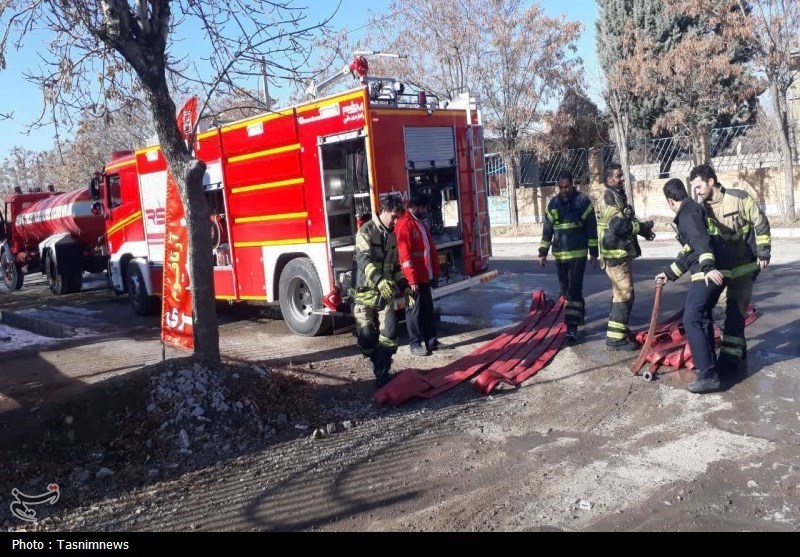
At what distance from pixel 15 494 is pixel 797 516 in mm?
4689

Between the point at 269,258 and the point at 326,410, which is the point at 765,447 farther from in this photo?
the point at 269,258

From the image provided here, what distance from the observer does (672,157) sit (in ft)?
78.9

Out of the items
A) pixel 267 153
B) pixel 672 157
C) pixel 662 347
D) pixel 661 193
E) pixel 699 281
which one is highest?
pixel 672 157

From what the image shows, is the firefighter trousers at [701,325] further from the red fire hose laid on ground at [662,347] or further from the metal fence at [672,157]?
the metal fence at [672,157]

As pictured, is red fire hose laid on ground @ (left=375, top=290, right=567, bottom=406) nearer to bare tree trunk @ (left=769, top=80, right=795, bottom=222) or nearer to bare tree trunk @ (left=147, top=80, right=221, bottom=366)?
bare tree trunk @ (left=147, top=80, right=221, bottom=366)

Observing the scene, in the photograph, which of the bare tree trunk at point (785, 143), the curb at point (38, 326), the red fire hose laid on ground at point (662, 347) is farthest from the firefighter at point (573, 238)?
the bare tree trunk at point (785, 143)

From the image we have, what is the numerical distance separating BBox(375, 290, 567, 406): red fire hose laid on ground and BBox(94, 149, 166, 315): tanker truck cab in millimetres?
6140

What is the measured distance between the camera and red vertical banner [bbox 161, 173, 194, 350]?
7211 millimetres

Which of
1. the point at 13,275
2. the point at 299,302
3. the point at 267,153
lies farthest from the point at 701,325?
the point at 13,275

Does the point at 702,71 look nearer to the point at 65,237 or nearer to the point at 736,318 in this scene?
the point at 736,318

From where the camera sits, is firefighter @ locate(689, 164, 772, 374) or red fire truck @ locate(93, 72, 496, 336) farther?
red fire truck @ locate(93, 72, 496, 336)

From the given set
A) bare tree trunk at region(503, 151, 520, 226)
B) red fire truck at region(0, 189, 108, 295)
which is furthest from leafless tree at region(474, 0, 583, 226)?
red fire truck at region(0, 189, 108, 295)

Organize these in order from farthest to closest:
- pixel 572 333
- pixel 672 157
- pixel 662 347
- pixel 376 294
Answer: pixel 672 157, pixel 572 333, pixel 662 347, pixel 376 294

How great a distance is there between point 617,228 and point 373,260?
2414 millimetres
